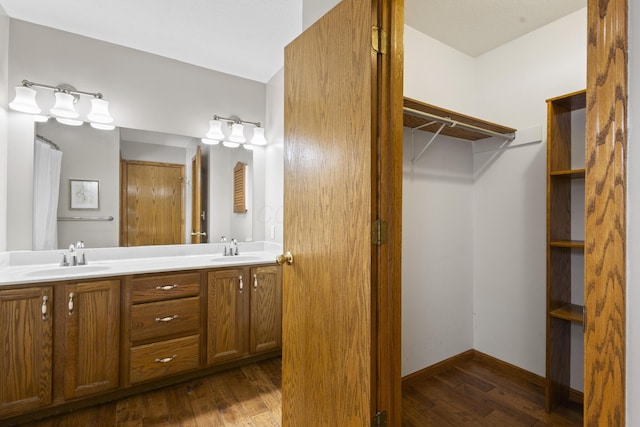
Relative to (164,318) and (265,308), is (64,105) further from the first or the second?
(265,308)

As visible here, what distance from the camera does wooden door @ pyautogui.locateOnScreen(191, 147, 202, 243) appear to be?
2758mm

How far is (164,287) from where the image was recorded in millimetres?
2074

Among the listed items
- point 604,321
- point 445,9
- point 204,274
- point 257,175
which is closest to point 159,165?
point 257,175

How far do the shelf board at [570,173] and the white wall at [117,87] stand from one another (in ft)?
8.18

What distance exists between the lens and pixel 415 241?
83.3 inches

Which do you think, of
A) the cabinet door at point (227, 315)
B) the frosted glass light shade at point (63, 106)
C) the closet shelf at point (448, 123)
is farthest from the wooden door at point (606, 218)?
the frosted glass light shade at point (63, 106)

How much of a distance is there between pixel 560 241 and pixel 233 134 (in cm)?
271

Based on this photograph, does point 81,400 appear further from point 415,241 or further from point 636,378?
point 636,378

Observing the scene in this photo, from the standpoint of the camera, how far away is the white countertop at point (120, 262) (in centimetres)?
185

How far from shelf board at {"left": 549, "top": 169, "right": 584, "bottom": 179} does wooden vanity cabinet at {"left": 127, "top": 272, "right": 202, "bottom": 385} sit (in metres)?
2.44

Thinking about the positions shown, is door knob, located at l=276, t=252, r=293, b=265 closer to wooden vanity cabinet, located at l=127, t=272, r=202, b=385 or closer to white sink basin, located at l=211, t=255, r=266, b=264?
wooden vanity cabinet, located at l=127, t=272, r=202, b=385

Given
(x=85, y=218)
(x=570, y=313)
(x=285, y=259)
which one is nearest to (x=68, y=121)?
(x=85, y=218)

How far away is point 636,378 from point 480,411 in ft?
5.19

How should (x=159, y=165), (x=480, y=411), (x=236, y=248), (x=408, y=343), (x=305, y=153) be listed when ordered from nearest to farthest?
(x=305, y=153), (x=480, y=411), (x=408, y=343), (x=159, y=165), (x=236, y=248)
